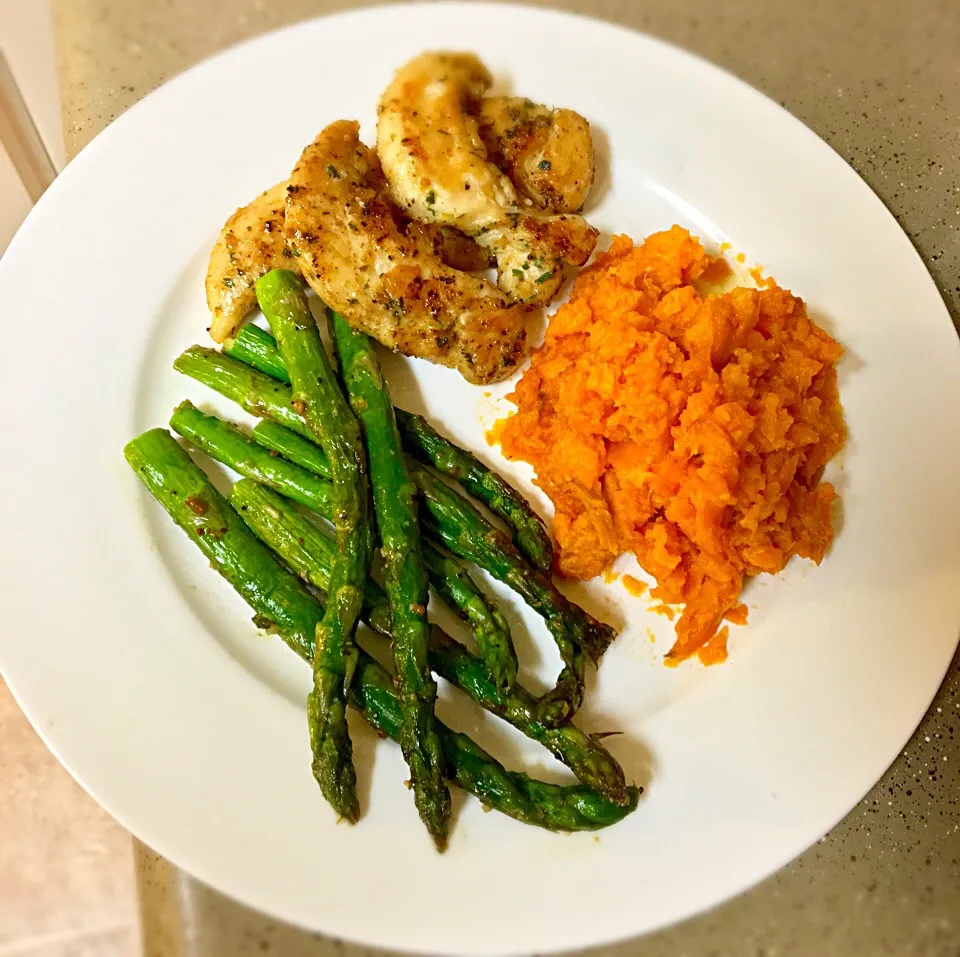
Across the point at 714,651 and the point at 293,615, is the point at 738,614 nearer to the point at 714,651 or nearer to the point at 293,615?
the point at 714,651

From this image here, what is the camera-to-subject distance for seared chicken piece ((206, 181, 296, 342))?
3000 millimetres

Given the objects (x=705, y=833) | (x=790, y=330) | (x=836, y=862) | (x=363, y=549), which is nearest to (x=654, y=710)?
(x=705, y=833)

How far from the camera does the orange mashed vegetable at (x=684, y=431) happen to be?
8.66 feet

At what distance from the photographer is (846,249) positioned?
10.1ft

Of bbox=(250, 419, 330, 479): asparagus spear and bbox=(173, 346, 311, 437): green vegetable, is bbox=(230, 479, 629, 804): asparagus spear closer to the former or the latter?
bbox=(250, 419, 330, 479): asparagus spear

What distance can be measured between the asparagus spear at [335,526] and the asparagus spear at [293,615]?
0.12m

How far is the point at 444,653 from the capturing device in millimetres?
2707

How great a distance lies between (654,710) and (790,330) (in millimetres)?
1466

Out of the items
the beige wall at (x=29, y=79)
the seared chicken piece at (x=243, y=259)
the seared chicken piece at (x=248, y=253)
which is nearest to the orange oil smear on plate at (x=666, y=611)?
the seared chicken piece at (x=248, y=253)

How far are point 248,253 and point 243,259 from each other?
0.10ft

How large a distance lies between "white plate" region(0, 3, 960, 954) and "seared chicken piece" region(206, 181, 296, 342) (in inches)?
7.1

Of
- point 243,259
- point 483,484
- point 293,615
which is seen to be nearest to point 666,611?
point 483,484

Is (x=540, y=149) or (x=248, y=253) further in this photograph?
(x=540, y=149)

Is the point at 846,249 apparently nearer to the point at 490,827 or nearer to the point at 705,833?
the point at 705,833
